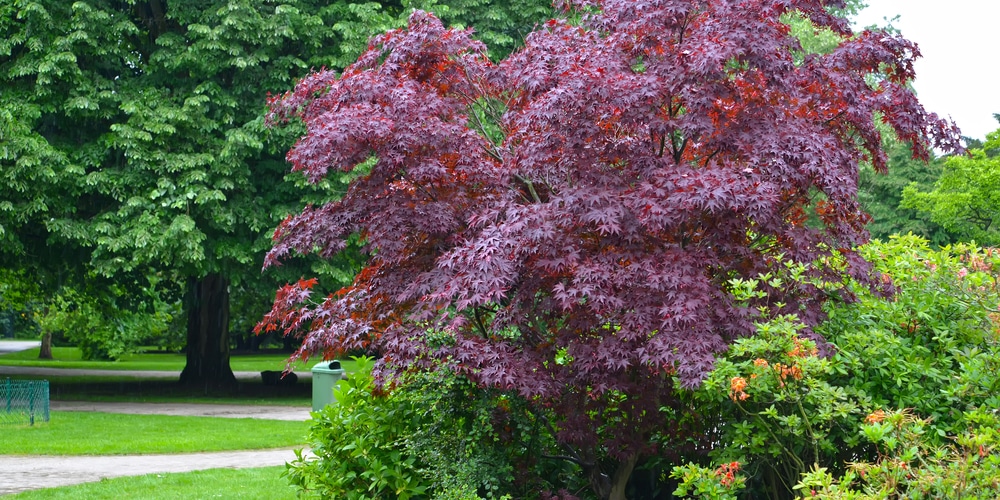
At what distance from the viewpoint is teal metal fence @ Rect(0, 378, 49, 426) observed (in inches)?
623

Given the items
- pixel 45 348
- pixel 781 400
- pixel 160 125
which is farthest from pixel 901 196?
pixel 45 348

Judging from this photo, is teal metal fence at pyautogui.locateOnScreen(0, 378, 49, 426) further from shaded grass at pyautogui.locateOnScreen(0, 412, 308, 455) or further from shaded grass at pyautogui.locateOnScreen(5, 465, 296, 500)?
shaded grass at pyautogui.locateOnScreen(5, 465, 296, 500)

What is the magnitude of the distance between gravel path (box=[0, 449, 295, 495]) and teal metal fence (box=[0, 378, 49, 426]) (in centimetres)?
377

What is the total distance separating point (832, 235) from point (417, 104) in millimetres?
2857

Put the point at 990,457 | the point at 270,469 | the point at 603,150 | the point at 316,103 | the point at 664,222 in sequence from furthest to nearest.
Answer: the point at 270,469 → the point at 316,103 → the point at 603,150 → the point at 664,222 → the point at 990,457

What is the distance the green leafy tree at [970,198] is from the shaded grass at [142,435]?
22.2m

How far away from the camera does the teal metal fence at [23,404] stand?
1583 cm

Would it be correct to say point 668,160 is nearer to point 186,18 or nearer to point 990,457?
point 990,457

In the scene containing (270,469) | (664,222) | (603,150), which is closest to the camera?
(664,222)

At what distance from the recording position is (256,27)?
18.4 m

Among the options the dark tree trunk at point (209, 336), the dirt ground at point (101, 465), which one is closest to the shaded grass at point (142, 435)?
the dirt ground at point (101, 465)

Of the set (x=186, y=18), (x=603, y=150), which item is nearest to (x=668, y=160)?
(x=603, y=150)

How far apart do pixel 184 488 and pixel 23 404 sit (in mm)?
7809

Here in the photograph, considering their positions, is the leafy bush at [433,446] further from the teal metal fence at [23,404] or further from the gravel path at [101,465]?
the teal metal fence at [23,404]
